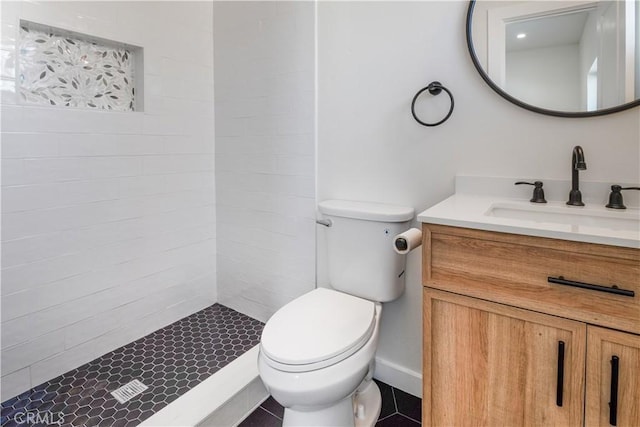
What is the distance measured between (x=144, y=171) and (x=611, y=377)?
2.07m

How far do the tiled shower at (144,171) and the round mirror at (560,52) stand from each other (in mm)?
825

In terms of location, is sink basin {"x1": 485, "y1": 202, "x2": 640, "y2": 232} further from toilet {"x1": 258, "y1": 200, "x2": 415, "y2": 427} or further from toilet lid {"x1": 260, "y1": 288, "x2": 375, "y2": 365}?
toilet lid {"x1": 260, "y1": 288, "x2": 375, "y2": 365}

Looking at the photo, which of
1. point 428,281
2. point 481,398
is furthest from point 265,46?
point 481,398

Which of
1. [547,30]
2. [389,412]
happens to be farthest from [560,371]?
[547,30]

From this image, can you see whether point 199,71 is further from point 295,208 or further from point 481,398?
point 481,398

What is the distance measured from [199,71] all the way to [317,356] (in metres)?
1.82

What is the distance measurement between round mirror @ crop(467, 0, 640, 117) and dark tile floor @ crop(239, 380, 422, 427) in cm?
130

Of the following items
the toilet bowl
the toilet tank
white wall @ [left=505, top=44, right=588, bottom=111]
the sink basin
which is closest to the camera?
the sink basin

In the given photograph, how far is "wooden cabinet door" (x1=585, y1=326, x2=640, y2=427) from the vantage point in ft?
2.70

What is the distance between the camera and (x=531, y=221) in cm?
102

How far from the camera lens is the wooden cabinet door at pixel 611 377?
32.4 inches

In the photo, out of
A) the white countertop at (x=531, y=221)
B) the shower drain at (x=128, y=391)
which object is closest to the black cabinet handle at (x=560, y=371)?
the white countertop at (x=531, y=221)

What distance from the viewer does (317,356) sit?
3.74ft

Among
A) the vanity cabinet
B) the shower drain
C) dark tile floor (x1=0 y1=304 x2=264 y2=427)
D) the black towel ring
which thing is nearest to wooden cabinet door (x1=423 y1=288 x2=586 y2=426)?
the vanity cabinet
